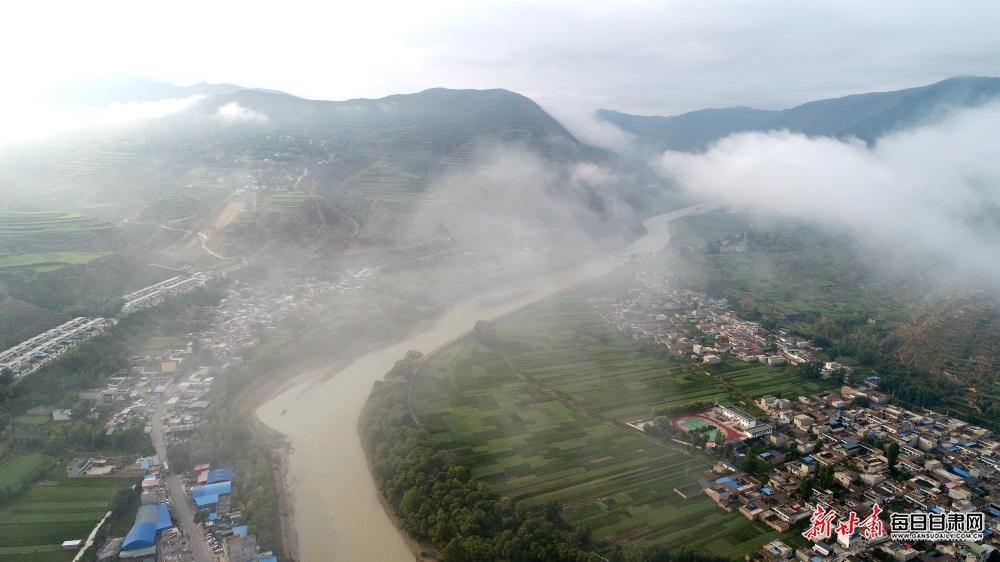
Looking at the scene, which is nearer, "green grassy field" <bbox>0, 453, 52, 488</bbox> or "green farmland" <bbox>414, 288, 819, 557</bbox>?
"green farmland" <bbox>414, 288, 819, 557</bbox>

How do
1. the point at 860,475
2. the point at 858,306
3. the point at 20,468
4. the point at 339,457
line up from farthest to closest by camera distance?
the point at 858,306
the point at 339,457
the point at 860,475
the point at 20,468

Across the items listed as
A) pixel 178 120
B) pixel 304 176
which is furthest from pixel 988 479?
pixel 178 120

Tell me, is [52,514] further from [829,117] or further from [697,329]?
[829,117]

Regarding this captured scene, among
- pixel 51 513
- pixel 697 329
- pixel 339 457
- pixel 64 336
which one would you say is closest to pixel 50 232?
pixel 64 336

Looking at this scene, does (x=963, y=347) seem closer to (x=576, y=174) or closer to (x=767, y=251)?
(x=767, y=251)

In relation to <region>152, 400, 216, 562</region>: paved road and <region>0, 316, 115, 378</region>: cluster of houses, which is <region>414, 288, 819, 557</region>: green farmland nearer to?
<region>152, 400, 216, 562</region>: paved road

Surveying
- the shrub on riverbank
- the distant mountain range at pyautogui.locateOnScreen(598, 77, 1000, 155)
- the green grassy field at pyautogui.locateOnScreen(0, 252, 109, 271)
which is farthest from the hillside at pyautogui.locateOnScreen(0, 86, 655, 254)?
the distant mountain range at pyautogui.locateOnScreen(598, 77, 1000, 155)

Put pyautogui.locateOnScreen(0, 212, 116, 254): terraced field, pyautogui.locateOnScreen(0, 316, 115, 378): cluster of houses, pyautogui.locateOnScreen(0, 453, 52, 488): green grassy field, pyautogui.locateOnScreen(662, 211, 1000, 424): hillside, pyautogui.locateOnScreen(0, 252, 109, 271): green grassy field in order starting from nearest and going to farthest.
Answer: pyautogui.locateOnScreen(0, 453, 52, 488): green grassy field
pyautogui.locateOnScreen(0, 316, 115, 378): cluster of houses
pyautogui.locateOnScreen(662, 211, 1000, 424): hillside
pyautogui.locateOnScreen(0, 252, 109, 271): green grassy field
pyautogui.locateOnScreen(0, 212, 116, 254): terraced field

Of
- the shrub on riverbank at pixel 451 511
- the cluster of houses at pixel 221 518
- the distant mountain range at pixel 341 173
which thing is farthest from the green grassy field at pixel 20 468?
the distant mountain range at pixel 341 173
